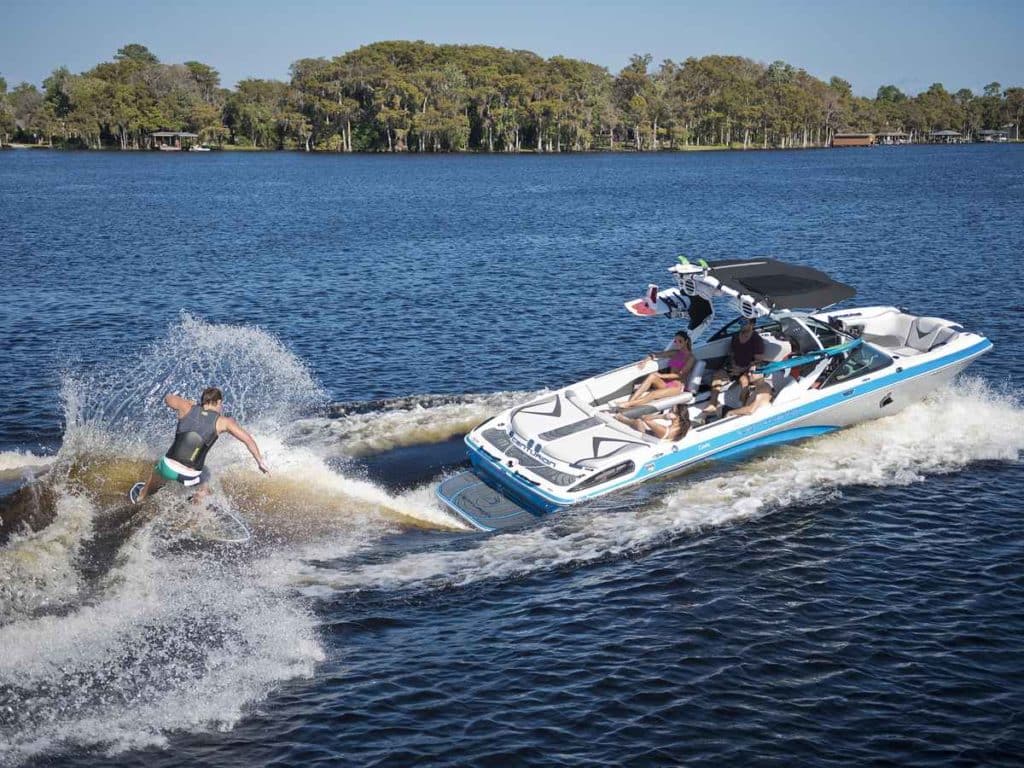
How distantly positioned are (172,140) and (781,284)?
178901 millimetres

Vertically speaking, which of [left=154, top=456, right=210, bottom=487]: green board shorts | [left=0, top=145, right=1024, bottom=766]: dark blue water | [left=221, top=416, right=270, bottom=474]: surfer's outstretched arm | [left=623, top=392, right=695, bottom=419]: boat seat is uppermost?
[left=221, top=416, right=270, bottom=474]: surfer's outstretched arm

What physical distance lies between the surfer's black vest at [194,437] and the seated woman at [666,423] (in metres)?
7.25

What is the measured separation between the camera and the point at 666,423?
1850cm

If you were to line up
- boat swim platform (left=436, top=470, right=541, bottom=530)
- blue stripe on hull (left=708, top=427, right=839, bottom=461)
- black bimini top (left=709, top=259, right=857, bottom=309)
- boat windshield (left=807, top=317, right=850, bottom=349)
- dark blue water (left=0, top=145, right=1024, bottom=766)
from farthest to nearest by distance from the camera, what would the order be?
boat windshield (left=807, top=317, right=850, bottom=349)
black bimini top (left=709, top=259, right=857, bottom=309)
blue stripe on hull (left=708, top=427, right=839, bottom=461)
boat swim platform (left=436, top=470, right=541, bottom=530)
dark blue water (left=0, top=145, right=1024, bottom=766)

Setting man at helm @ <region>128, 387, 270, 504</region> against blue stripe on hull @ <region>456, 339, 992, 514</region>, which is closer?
man at helm @ <region>128, 387, 270, 504</region>

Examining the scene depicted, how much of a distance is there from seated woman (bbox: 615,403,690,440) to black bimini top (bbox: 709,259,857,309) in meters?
2.52

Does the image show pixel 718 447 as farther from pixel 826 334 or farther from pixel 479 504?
pixel 479 504

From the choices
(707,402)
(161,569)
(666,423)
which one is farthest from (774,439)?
(161,569)

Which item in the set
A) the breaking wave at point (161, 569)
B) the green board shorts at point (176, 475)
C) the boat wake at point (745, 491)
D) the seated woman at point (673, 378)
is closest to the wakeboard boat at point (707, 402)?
the seated woman at point (673, 378)

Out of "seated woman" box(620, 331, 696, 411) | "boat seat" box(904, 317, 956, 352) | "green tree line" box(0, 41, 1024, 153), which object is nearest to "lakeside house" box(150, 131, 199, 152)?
"green tree line" box(0, 41, 1024, 153)

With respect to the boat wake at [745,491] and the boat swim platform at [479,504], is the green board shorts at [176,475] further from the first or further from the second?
the boat swim platform at [479,504]

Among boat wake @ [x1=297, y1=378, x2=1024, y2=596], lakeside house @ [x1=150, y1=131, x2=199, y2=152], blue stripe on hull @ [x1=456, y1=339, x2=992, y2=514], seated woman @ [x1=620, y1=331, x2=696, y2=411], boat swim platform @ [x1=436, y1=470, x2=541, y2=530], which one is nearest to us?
boat wake @ [x1=297, y1=378, x2=1024, y2=596]

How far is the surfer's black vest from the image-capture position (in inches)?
596

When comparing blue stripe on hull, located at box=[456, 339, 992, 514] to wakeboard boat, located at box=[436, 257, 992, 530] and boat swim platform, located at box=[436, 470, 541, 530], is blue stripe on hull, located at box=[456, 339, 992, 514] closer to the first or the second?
wakeboard boat, located at box=[436, 257, 992, 530]
